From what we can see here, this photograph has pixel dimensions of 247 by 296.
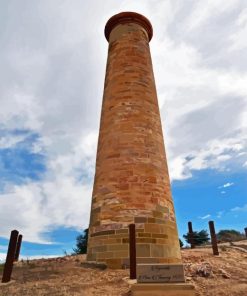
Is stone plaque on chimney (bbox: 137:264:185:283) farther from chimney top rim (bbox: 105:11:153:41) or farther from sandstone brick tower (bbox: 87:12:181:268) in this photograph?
chimney top rim (bbox: 105:11:153:41)

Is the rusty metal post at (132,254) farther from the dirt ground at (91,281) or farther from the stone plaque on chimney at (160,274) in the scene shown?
the stone plaque on chimney at (160,274)

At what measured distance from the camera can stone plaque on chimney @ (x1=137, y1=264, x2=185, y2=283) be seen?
5898 millimetres

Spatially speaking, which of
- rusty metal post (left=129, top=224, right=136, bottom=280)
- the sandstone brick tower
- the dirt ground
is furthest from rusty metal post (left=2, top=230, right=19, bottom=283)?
the sandstone brick tower

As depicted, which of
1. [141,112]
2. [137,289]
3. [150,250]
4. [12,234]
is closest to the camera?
[137,289]

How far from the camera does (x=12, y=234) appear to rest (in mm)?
7098

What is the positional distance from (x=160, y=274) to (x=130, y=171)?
4.69 meters

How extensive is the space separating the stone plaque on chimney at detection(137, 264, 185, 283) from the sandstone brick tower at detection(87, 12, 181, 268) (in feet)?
9.40

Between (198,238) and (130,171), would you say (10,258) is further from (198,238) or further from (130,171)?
(198,238)

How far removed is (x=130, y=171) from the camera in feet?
33.6

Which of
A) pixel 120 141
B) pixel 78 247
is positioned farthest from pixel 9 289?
pixel 78 247

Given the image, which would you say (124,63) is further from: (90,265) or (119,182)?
(90,265)

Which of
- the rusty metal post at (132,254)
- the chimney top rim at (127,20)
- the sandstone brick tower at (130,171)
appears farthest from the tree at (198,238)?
the chimney top rim at (127,20)

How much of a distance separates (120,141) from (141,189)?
2.07 metres

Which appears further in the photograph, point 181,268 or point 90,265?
point 90,265
